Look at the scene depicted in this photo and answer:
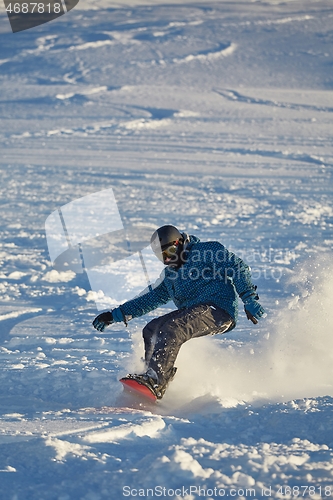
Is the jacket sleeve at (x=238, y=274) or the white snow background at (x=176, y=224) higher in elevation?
the jacket sleeve at (x=238, y=274)

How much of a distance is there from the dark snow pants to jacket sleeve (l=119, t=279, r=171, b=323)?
32 centimetres

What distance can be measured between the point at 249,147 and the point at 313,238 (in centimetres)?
729

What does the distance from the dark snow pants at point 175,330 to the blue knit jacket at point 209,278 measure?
3.6 inches

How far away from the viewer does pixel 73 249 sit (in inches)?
360

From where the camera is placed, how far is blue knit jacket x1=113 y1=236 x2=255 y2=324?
4.59 m

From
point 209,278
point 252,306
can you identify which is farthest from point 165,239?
point 252,306

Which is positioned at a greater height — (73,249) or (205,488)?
(205,488)

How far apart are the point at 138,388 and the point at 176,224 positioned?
6242 mm

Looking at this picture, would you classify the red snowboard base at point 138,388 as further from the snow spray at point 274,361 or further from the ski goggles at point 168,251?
the ski goggles at point 168,251

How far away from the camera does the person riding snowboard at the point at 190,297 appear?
4.43m

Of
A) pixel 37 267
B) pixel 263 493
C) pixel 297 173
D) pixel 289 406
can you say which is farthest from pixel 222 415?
pixel 297 173

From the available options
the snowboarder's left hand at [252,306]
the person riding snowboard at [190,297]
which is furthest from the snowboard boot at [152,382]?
the snowboarder's left hand at [252,306]

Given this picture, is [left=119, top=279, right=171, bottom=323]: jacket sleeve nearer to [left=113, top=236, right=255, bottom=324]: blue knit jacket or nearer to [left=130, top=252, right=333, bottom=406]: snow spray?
[left=113, top=236, right=255, bottom=324]: blue knit jacket

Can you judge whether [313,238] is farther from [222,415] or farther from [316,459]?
[316,459]
